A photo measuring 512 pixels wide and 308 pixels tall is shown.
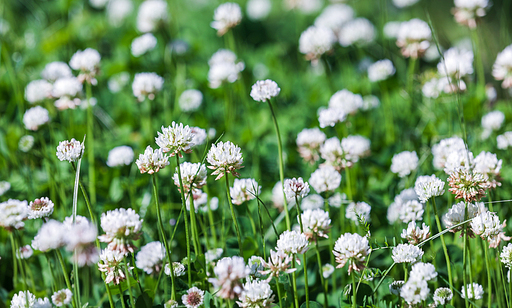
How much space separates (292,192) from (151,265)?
323 millimetres

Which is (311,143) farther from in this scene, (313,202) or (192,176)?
(192,176)

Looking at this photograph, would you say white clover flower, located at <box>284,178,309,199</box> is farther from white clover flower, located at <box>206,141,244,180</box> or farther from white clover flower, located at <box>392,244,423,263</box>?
white clover flower, located at <box>392,244,423,263</box>

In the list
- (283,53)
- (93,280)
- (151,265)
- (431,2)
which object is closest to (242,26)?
(283,53)

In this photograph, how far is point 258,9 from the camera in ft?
11.0

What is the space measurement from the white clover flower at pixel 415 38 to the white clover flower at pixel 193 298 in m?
1.25

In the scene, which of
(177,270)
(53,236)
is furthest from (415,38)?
(53,236)

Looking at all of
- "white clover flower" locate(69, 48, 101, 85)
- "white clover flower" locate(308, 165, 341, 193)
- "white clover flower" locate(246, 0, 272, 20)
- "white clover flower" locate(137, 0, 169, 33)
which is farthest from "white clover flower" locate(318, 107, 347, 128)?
"white clover flower" locate(246, 0, 272, 20)

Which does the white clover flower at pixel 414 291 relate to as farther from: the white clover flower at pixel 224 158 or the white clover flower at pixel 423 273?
the white clover flower at pixel 224 158

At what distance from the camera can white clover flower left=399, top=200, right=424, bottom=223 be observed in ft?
3.46

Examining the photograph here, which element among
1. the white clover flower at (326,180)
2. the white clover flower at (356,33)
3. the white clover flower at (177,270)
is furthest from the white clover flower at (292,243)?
Answer: the white clover flower at (356,33)

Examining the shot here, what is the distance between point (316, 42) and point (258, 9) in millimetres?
1752

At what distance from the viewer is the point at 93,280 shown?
4.15 ft

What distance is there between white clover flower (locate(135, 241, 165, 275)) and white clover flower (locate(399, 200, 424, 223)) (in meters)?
0.55

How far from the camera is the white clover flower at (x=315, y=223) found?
0.97 m
